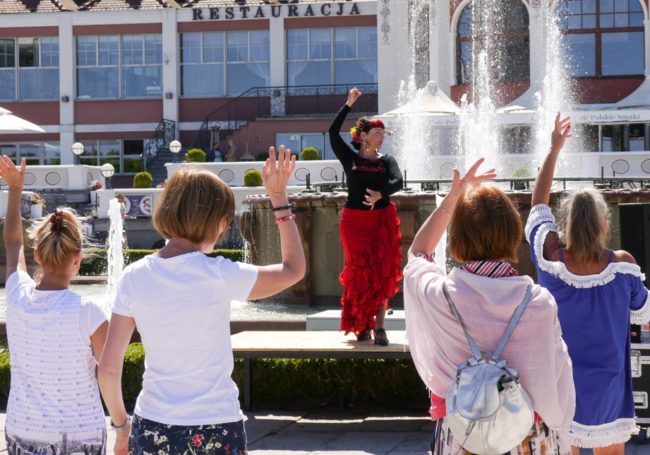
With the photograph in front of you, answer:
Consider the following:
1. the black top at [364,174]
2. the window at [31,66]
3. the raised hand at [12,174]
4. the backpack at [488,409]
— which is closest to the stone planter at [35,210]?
the window at [31,66]

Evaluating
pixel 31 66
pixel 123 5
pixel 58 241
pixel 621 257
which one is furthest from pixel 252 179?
pixel 58 241

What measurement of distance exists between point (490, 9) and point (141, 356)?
31.1 meters

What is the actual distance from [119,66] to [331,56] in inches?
353

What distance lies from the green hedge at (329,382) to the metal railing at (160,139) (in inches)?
1469

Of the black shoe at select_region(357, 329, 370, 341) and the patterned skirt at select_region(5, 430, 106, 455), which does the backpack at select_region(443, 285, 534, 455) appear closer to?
the patterned skirt at select_region(5, 430, 106, 455)

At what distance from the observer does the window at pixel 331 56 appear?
4653 cm

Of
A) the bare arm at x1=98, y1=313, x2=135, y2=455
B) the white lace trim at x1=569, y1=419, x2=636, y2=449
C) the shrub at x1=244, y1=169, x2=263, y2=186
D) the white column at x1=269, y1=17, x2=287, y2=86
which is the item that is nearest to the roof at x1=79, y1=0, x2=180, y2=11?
the white column at x1=269, y1=17, x2=287, y2=86

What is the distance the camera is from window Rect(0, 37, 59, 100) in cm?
4856

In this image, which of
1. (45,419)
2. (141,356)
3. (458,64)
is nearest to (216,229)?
(45,419)

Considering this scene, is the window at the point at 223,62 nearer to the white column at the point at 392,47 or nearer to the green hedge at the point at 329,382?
the white column at the point at 392,47

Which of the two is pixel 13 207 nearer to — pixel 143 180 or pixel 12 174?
pixel 12 174

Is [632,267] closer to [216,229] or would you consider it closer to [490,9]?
[216,229]

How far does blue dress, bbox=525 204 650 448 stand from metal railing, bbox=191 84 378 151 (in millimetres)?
40910

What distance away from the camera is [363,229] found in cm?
743
